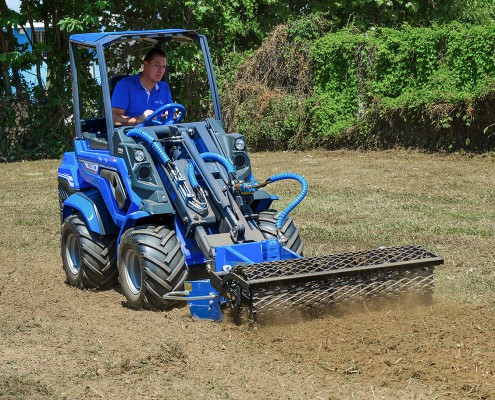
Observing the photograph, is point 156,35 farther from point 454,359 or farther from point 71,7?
point 71,7

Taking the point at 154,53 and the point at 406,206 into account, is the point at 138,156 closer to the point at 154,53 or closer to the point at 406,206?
the point at 154,53

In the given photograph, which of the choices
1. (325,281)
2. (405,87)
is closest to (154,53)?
(325,281)

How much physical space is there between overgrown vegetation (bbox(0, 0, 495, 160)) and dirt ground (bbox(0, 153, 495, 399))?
11.3m

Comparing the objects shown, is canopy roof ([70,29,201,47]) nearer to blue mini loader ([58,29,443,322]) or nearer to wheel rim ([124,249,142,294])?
blue mini loader ([58,29,443,322])

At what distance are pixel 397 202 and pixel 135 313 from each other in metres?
6.09

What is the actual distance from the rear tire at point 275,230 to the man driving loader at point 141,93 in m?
1.55

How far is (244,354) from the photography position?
237 inches

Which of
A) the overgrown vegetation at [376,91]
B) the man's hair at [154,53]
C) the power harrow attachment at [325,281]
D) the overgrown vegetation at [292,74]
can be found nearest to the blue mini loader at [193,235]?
the power harrow attachment at [325,281]

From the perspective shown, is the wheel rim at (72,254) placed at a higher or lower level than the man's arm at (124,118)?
lower

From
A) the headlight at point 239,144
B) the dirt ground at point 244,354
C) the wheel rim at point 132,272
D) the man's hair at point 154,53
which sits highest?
the man's hair at point 154,53

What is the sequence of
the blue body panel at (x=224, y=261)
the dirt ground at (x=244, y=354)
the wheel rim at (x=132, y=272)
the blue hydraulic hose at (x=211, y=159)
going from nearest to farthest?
the dirt ground at (x=244, y=354), the blue body panel at (x=224, y=261), the blue hydraulic hose at (x=211, y=159), the wheel rim at (x=132, y=272)

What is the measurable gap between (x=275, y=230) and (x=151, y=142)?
1.29 m

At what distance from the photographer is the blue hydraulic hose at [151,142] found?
7.52m

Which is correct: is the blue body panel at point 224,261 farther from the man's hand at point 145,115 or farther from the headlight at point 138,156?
the man's hand at point 145,115
